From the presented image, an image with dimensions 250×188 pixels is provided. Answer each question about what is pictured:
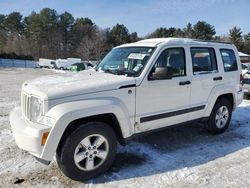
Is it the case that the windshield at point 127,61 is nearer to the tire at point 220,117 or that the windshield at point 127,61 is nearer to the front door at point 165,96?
the front door at point 165,96

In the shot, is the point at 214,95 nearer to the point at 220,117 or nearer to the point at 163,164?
the point at 220,117

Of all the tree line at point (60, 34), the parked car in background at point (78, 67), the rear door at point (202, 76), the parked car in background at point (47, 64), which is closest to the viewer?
the rear door at point (202, 76)

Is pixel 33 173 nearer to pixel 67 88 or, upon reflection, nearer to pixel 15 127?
pixel 15 127

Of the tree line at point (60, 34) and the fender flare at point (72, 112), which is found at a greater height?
the tree line at point (60, 34)

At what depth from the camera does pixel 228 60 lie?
6.25 metres

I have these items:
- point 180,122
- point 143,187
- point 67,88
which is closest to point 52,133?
point 67,88

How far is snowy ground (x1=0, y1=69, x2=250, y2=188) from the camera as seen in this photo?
3.94m

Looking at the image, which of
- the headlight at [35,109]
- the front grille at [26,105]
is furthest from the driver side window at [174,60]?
the front grille at [26,105]

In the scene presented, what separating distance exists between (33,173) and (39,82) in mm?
1368

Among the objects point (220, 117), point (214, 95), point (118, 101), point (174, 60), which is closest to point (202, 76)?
point (214, 95)

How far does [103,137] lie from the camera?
405 cm

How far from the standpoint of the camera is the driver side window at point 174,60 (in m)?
4.85

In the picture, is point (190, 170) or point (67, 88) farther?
point (190, 170)

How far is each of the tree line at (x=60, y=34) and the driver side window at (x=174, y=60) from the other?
6926 centimetres
